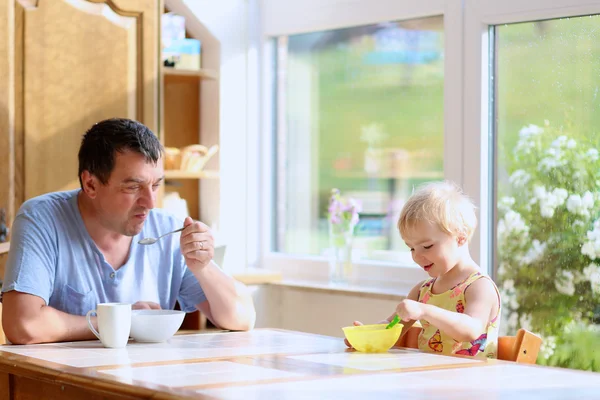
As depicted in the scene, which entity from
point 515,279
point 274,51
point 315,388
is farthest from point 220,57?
point 315,388

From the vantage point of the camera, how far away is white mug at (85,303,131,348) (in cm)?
191

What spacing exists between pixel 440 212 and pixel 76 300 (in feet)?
2.94

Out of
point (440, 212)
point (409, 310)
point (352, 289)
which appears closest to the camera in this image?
point (409, 310)

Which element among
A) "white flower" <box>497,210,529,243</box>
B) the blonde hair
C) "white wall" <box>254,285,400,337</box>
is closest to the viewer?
the blonde hair

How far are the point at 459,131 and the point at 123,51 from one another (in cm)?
126

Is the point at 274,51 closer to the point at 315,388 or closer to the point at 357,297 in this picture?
the point at 357,297

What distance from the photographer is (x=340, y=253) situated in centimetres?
375

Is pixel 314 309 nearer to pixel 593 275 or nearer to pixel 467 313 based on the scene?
pixel 593 275

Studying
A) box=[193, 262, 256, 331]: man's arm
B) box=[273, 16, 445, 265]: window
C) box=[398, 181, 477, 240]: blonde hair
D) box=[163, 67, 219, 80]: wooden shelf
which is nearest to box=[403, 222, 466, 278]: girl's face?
box=[398, 181, 477, 240]: blonde hair

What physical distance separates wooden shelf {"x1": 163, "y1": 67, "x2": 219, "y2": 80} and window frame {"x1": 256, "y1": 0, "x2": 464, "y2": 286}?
13.0 inches

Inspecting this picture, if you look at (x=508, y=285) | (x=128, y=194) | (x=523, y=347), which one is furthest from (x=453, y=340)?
(x=508, y=285)

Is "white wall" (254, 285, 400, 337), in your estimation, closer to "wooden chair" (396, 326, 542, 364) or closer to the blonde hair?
the blonde hair

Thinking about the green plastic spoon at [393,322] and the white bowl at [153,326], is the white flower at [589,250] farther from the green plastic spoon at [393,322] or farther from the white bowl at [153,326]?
the white bowl at [153,326]

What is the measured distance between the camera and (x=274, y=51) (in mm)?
4086
